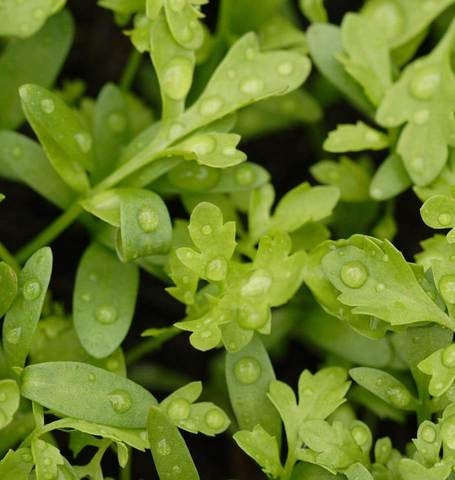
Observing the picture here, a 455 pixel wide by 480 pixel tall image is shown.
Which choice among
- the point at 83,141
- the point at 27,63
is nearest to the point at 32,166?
the point at 83,141

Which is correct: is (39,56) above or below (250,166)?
above

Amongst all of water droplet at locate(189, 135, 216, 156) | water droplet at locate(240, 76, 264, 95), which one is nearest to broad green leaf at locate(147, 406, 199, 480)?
water droplet at locate(189, 135, 216, 156)

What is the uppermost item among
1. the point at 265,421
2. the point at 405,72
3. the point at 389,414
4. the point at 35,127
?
the point at 35,127

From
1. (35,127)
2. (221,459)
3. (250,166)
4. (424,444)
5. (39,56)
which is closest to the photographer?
(424,444)

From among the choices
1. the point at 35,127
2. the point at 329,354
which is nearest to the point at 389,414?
the point at 329,354

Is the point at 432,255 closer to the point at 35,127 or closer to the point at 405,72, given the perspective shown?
the point at 405,72

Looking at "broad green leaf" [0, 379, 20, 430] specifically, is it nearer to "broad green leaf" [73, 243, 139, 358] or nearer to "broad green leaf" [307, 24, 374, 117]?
"broad green leaf" [73, 243, 139, 358]

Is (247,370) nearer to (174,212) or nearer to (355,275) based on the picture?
(355,275)
